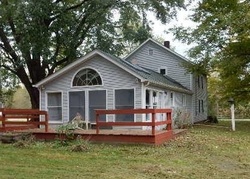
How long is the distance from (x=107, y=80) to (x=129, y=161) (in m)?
7.51

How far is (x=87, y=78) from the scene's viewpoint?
51.8ft

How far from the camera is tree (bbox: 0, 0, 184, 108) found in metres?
18.1

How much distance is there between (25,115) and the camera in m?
15.1

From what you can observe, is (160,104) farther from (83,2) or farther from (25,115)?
(83,2)

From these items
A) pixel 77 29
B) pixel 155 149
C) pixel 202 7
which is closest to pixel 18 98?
pixel 77 29

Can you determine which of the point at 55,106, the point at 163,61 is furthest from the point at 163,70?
the point at 55,106

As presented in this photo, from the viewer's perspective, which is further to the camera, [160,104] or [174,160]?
[160,104]

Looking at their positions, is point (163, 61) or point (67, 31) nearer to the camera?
point (67, 31)

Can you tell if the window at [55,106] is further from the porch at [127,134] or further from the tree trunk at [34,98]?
the tree trunk at [34,98]

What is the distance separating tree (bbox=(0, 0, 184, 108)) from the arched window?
3345 millimetres

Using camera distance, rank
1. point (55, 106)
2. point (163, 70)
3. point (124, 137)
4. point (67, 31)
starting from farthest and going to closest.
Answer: point (163, 70) → point (67, 31) → point (55, 106) → point (124, 137)

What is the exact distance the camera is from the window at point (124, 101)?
1494cm

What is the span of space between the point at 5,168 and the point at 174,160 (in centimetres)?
401

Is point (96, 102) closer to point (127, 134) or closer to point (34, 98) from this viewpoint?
point (127, 134)
